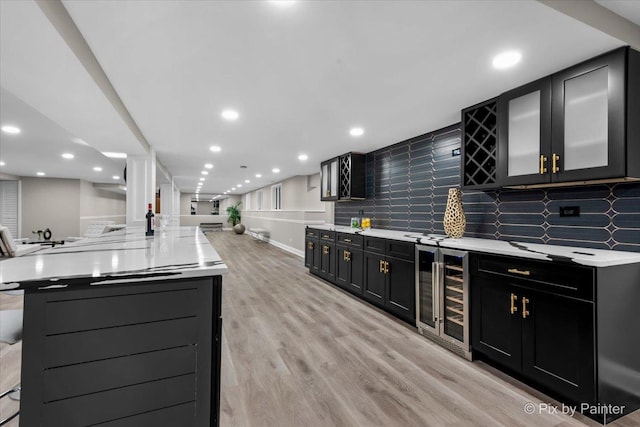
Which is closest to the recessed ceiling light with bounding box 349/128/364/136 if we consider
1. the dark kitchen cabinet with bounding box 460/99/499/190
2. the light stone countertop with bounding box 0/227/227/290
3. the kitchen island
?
the dark kitchen cabinet with bounding box 460/99/499/190

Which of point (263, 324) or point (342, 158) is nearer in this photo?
point (263, 324)

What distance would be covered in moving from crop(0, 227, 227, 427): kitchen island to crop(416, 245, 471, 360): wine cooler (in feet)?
6.66

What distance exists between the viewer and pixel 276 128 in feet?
12.3

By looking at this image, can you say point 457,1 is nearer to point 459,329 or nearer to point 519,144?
point 519,144

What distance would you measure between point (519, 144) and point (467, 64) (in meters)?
0.84

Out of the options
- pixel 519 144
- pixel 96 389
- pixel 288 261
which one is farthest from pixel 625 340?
pixel 288 261

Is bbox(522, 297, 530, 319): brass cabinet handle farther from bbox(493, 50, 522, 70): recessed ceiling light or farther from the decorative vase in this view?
bbox(493, 50, 522, 70): recessed ceiling light

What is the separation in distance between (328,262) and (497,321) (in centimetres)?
290

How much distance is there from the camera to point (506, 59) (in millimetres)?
1962

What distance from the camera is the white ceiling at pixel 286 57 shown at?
1520 mm

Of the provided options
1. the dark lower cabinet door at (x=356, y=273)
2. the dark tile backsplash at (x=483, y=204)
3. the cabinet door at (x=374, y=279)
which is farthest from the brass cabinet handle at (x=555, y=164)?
the dark lower cabinet door at (x=356, y=273)

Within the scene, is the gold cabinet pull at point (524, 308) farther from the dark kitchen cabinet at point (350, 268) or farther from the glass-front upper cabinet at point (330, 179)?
the glass-front upper cabinet at point (330, 179)

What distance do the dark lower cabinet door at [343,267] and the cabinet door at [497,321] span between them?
205cm

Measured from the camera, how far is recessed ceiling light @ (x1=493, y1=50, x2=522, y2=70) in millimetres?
1890
